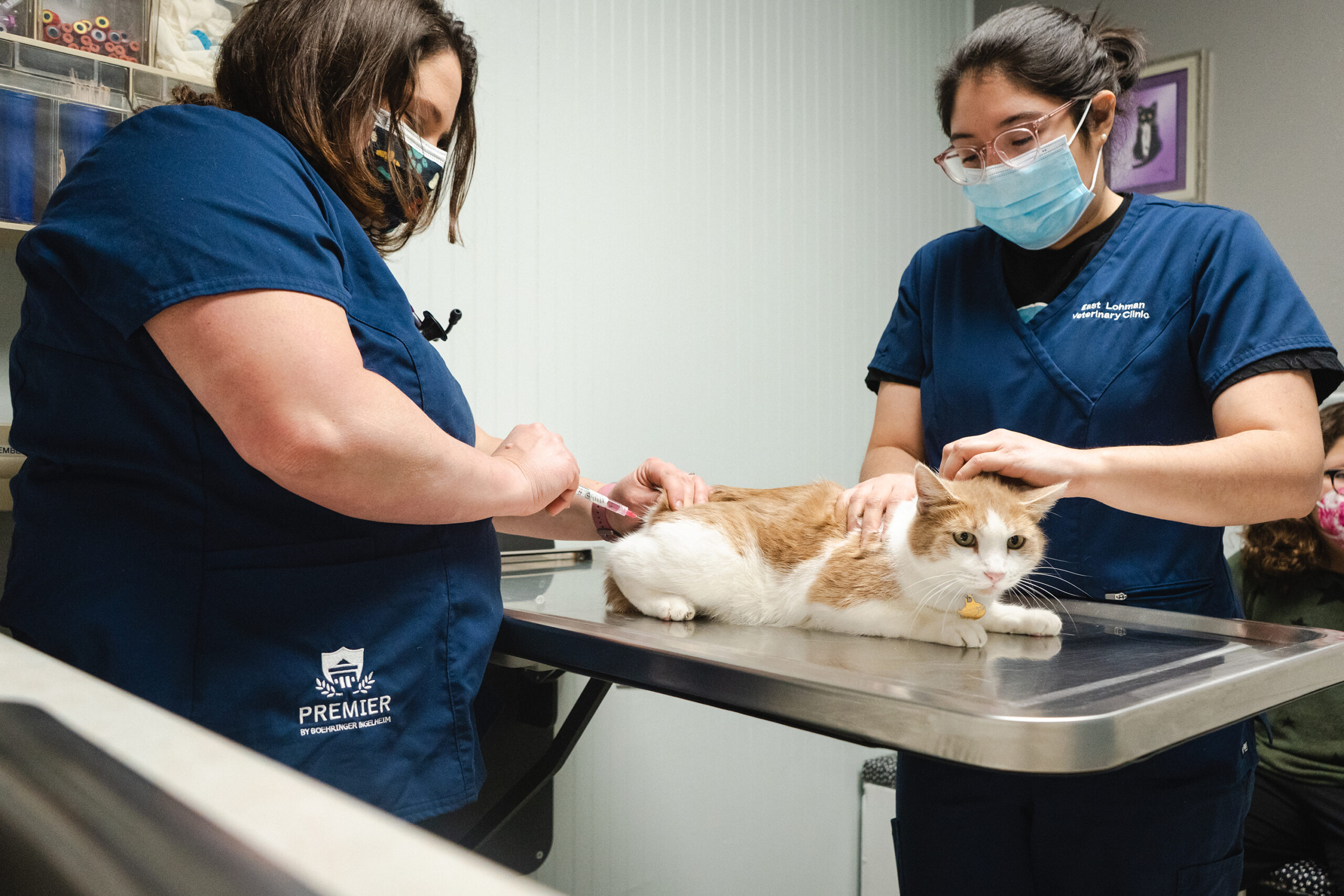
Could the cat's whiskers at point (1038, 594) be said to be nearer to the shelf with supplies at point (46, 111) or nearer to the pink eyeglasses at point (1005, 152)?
the pink eyeglasses at point (1005, 152)

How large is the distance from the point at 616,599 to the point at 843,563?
340 mm

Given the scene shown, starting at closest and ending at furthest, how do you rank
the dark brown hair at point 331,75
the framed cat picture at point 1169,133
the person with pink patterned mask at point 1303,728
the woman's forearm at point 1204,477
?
the dark brown hair at point 331,75 < the woman's forearm at point 1204,477 < the person with pink patterned mask at point 1303,728 < the framed cat picture at point 1169,133

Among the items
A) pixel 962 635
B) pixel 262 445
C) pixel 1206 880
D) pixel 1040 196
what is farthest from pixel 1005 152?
pixel 262 445

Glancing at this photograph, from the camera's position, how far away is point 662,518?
4.35 feet

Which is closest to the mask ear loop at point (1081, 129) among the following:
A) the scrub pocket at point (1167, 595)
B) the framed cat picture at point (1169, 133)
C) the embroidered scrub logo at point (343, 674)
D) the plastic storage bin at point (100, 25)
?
the scrub pocket at point (1167, 595)

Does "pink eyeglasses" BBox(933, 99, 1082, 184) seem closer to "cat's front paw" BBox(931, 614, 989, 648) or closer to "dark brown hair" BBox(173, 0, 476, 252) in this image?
"cat's front paw" BBox(931, 614, 989, 648)

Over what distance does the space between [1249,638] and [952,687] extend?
468 mm

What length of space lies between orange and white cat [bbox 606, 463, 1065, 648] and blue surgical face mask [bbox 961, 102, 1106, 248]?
1.53 ft

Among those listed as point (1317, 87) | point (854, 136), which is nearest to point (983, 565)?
point (854, 136)

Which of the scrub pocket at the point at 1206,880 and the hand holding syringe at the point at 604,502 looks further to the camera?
the hand holding syringe at the point at 604,502

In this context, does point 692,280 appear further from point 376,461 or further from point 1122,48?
point 376,461

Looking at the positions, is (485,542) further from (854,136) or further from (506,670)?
(854,136)

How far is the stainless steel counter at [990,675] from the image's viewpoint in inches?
26.3

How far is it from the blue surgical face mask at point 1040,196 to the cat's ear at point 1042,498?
0.49 meters
